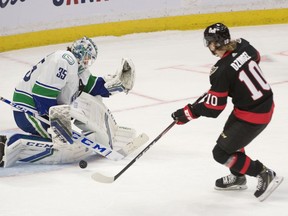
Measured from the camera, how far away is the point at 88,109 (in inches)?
175

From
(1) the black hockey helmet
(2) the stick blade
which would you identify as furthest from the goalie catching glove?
(1) the black hockey helmet

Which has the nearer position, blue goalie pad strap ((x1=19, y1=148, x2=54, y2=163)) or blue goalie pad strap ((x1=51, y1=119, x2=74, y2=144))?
blue goalie pad strap ((x1=51, y1=119, x2=74, y2=144))

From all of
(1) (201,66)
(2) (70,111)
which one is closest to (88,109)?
(2) (70,111)

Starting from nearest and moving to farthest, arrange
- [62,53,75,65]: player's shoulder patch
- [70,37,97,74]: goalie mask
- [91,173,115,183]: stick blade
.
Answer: [91,173,115,183]: stick blade
[62,53,75,65]: player's shoulder patch
[70,37,97,74]: goalie mask

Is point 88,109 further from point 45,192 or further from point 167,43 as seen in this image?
point 167,43

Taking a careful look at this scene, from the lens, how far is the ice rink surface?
363 cm

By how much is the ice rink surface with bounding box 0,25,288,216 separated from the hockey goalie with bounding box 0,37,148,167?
3.1 inches

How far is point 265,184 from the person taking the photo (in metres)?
3.64

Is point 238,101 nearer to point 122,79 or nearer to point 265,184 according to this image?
point 265,184

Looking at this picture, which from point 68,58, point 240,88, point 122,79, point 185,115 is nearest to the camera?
point 240,88

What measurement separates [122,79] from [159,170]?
0.71 metres

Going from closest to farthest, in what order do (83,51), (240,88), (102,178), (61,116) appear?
(240,88)
(102,178)
(61,116)
(83,51)

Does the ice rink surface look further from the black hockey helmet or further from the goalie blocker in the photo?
the black hockey helmet

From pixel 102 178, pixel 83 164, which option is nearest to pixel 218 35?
pixel 102 178
